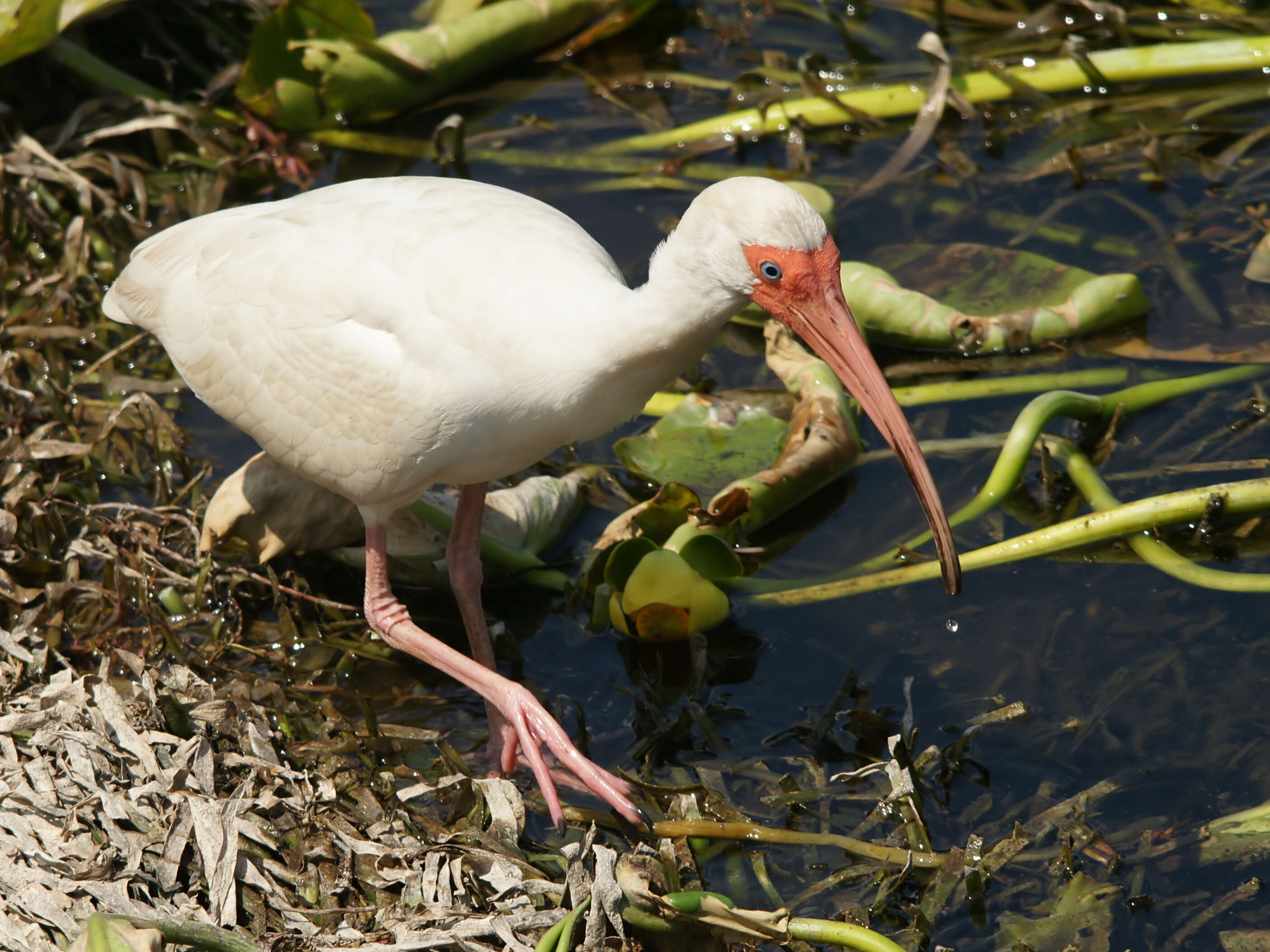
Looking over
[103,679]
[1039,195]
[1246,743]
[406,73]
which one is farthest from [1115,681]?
[406,73]

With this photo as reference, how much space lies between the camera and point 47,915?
3492 mm

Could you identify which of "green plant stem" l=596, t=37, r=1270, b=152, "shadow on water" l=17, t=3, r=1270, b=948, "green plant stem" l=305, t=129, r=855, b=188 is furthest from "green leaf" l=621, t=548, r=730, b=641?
"green plant stem" l=596, t=37, r=1270, b=152

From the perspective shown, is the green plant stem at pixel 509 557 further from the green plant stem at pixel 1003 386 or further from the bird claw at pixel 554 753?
the green plant stem at pixel 1003 386

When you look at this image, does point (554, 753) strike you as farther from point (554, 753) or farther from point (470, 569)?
point (470, 569)

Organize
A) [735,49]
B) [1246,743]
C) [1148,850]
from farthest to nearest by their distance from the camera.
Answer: [735,49] → [1246,743] → [1148,850]

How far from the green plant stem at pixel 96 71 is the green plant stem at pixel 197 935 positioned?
4.38m

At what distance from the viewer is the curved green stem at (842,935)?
3.33 meters

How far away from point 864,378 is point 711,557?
104cm

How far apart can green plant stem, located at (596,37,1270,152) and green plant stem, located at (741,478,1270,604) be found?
2.69m

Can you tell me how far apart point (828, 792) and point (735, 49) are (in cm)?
451

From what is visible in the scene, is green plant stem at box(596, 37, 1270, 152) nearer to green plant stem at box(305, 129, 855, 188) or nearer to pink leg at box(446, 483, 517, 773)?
green plant stem at box(305, 129, 855, 188)

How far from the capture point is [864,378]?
3656 millimetres

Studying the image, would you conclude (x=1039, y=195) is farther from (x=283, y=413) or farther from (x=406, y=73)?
(x=283, y=413)

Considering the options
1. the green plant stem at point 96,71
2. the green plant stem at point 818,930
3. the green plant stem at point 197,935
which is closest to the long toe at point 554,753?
the green plant stem at point 818,930
